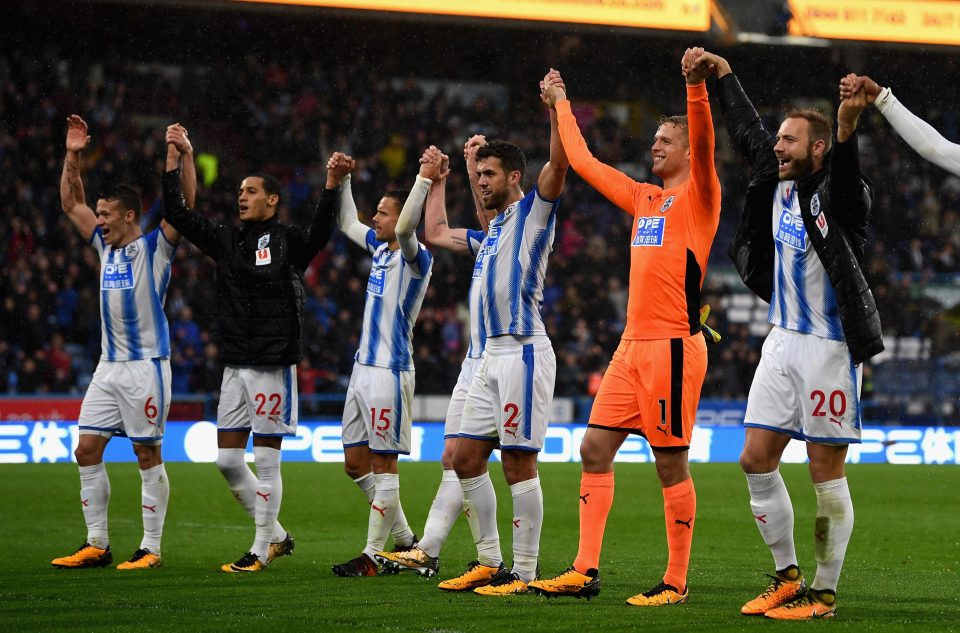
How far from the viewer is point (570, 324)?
21.2 m

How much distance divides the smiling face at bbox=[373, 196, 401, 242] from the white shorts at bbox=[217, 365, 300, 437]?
3.26 ft

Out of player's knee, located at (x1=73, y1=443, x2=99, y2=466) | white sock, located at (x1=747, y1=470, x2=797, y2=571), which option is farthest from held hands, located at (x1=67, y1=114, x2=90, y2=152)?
white sock, located at (x1=747, y1=470, x2=797, y2=571)

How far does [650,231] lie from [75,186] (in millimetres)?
4080

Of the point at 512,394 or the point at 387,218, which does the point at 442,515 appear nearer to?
the point at 512,394

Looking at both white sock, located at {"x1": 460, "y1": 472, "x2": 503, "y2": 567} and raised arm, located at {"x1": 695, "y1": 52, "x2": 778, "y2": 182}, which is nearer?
raised arm, located at {"x1": 695, "y1": 52, "x2": 778, "y2": 182}

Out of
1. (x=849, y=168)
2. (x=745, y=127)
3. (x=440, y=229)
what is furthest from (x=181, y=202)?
(x=849, y=168)

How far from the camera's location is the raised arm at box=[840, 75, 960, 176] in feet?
16.6

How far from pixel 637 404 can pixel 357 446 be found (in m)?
2.49

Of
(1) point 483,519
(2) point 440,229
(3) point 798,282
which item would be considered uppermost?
(2) point 440,229

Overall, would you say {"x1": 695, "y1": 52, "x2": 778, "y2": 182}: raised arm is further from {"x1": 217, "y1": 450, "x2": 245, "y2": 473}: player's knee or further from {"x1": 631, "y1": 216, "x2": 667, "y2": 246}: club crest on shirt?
{"x1": 217, "y1": 450, "x2": 245, "y2": 473}: player's knee

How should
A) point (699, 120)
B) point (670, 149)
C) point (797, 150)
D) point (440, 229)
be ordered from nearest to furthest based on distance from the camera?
point (797, 150)
point (699, 120)
point (670, 149)
point (440, 229)

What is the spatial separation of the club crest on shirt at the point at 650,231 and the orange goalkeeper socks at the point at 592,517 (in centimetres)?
111

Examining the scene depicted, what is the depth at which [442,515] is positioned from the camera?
24.0 feet

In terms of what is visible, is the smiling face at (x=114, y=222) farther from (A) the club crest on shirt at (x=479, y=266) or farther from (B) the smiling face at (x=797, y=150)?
→ (B) the smiling face at (x=797, y=150)
